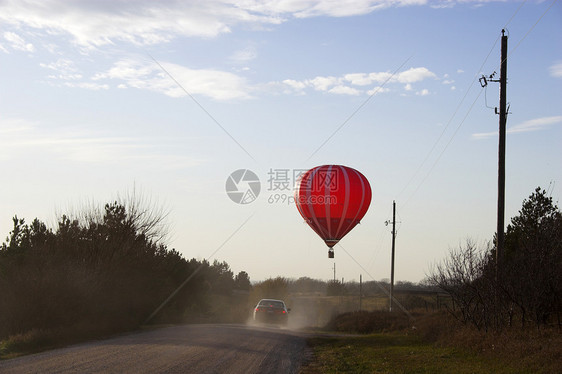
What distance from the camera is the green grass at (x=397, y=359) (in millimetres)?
16656

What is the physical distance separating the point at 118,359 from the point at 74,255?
708 inches

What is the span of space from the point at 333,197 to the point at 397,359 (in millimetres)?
8593

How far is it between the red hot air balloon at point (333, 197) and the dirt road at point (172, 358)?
574 centimetres

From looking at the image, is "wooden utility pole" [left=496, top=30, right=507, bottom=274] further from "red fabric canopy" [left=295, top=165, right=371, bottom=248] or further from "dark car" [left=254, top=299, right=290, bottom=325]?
"dark car" [left=254, top=299, right=290, bottom=325]

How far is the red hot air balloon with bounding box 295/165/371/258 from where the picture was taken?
1045 inches

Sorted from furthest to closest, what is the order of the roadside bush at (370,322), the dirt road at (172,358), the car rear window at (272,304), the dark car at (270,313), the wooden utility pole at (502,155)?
the roadside bush at (370,322), the car rear window at (272,304), the dark car at (270,313), the wooden utility pole at (502,155), the dirt road at (172,358)

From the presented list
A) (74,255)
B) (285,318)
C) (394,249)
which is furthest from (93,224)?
(394,249)

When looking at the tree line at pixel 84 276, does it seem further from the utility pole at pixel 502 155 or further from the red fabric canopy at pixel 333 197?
the utility pole at pixel 502 155

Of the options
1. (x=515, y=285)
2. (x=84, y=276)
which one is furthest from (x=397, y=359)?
(x=84, y=276)

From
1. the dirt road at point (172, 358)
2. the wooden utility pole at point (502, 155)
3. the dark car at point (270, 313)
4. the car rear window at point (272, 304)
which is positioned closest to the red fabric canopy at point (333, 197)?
the dirt road at point (172, 358)

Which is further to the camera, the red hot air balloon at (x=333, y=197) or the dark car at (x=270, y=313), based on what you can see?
the dark car at (x=270, y=313)

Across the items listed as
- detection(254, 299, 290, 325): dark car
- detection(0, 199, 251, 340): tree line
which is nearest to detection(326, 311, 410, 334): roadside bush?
detection(254, 299, 290, 325): dark car

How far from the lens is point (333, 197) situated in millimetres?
26656

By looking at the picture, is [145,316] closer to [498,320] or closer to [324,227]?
[324,227]
